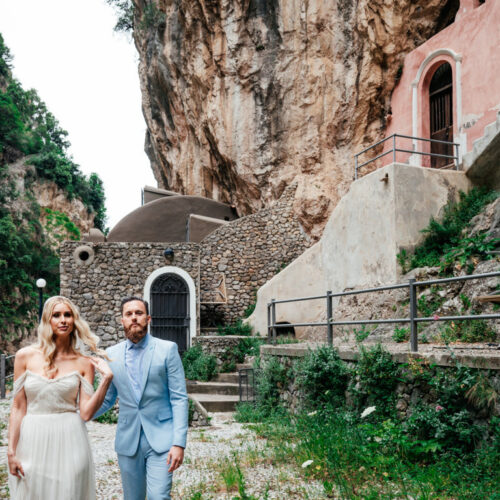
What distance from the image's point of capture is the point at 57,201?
33.2 meters

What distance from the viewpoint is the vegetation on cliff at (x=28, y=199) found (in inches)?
995

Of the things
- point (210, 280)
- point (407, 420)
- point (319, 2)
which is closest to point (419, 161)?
point (319, 2)

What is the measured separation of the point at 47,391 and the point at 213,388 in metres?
9.37

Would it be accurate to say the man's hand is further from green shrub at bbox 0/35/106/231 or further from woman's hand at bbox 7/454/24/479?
green shrub at bbox 0/35/106/231

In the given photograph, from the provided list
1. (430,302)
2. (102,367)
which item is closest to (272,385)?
(430,302)

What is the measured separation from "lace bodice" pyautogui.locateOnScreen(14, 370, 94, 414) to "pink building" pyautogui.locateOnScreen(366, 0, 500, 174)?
39.7 feet

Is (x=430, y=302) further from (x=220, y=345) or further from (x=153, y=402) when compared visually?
(x=153, y=402)

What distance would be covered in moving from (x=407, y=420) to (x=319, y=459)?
3.15ft

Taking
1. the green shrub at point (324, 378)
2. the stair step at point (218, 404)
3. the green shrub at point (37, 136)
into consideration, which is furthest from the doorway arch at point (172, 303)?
the green shrub at point (37, 136)

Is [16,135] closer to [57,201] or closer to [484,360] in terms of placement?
[57,201]

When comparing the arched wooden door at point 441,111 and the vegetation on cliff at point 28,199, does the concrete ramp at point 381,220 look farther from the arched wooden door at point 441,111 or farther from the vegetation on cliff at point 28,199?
the vegetation on cliff at point 28,199

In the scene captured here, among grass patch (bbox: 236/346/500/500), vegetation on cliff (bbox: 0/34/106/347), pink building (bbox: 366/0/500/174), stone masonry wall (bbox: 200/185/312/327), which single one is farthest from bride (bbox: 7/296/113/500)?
vegetation on cliff (bbox: 0/34/106/347)

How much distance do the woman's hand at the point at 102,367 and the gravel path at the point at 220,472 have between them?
1.98 metres

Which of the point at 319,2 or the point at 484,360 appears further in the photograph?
the point at 319,2
